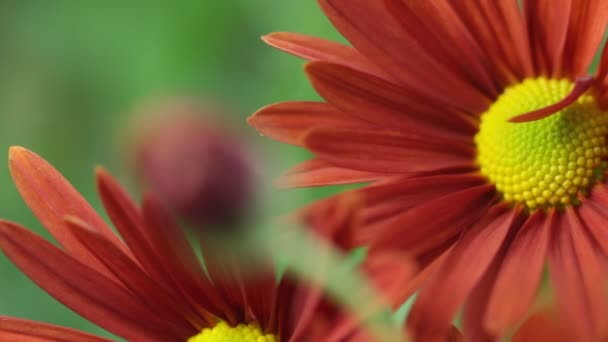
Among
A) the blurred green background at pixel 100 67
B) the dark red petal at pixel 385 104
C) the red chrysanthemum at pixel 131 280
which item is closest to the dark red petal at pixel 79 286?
the red chrysanthemum at pixel 131 280

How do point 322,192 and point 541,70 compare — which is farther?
point 322,192

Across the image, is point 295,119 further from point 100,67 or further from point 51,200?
point 100,67

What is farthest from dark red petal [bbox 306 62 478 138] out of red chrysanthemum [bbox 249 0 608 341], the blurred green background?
the blurred green background

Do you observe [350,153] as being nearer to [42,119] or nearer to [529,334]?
[529,334]

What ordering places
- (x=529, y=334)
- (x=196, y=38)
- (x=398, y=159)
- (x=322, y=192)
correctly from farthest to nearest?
(x=196, y=38) < (x=322, y=192) < (x=398, y=159) < (x=529, y=334)

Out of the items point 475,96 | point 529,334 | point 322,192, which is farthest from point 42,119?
point 529,334

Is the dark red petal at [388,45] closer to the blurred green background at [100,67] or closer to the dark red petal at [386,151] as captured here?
the dark red petal at [386,151]
